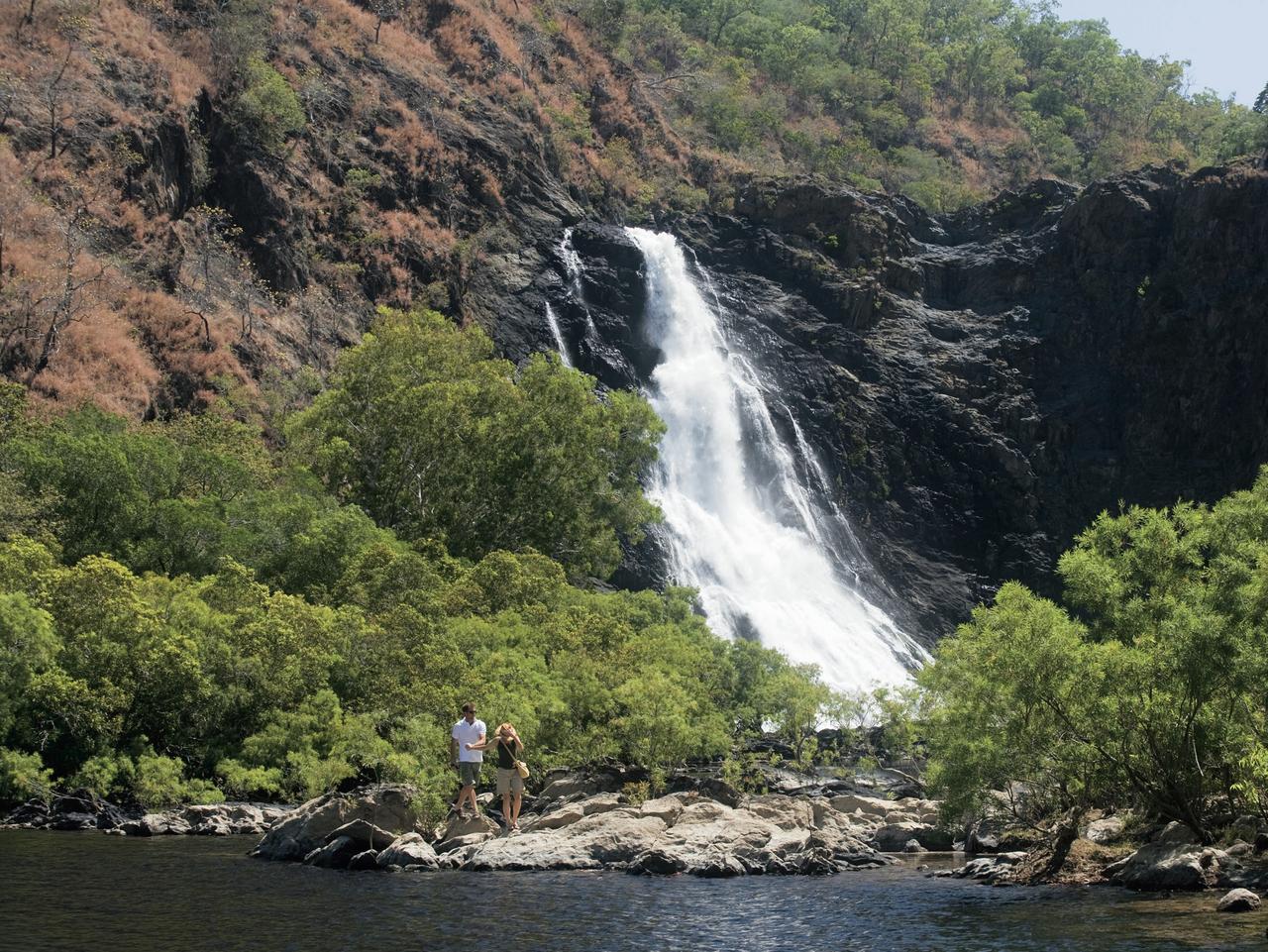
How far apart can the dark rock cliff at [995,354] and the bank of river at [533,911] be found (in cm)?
4752

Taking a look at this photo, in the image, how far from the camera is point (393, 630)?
3294 centimetres

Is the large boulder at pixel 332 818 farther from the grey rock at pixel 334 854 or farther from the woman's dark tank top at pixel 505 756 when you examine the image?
the woman's dark tank top at pixel 505 756

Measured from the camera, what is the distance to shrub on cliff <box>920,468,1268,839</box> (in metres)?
22.2

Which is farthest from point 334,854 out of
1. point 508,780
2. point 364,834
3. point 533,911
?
point 533,911

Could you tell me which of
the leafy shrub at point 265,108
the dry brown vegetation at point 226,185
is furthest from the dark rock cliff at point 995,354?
the leafy shrub at point 265,108

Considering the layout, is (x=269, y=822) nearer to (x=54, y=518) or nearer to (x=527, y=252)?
(x=54, y=518)

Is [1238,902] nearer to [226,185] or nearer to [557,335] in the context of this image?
[226,185]

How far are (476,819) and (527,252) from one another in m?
52.8

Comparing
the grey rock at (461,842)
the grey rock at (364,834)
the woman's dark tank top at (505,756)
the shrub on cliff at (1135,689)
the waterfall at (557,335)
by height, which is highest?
the waterfall at (557,335)

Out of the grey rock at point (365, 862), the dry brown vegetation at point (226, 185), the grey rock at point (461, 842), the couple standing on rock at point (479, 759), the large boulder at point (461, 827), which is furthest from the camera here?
the dry brown vegetation at point (226, 185)

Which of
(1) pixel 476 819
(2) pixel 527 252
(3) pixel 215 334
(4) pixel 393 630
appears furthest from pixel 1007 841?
(2) pixel 527 252

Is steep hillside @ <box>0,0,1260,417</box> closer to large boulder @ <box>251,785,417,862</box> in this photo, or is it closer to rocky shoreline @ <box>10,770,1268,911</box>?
rocky shoreline @ <box>10,770,1268,911</box>

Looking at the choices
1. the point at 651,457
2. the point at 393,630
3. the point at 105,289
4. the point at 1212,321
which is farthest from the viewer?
the point at 1212,321

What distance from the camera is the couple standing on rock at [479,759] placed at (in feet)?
81.6
